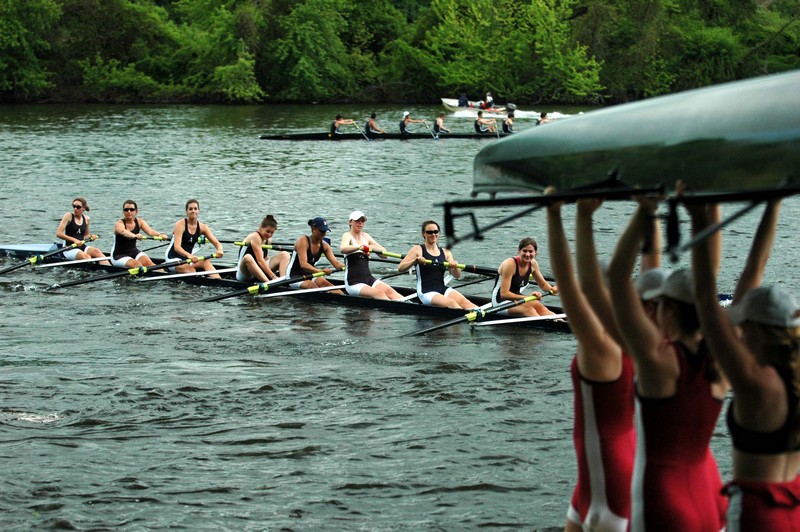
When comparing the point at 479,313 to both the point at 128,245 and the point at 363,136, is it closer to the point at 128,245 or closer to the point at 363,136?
the point at 128,245

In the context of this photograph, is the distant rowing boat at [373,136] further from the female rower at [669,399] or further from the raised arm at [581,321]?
the female rower at [669,399]

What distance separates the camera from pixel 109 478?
8.27m

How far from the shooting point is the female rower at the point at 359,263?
1468cm

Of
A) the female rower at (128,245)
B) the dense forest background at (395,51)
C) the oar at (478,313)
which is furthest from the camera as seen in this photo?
the dense forest background at (395,51)

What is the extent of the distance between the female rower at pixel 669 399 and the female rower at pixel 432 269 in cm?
982

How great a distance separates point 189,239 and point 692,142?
14332mm

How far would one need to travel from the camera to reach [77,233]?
60.2ft

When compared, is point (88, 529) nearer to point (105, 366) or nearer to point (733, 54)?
point (105, 366)

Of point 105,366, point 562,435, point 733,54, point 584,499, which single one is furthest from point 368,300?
point 733,54

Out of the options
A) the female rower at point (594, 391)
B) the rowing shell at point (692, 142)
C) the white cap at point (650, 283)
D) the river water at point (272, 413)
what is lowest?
the river water at point (272, 413)

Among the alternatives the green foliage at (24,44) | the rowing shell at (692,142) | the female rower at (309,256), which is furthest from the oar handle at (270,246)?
the green foliage at (24,44)

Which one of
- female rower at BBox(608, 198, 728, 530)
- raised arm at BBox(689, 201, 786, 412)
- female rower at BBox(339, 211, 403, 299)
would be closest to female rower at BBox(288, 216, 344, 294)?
female rower at BBox(339, 211, 403, 299)

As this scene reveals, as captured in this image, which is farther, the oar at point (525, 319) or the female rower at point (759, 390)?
the oar at point (525, 319)

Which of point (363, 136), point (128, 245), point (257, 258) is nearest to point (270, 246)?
point (257, 258)
